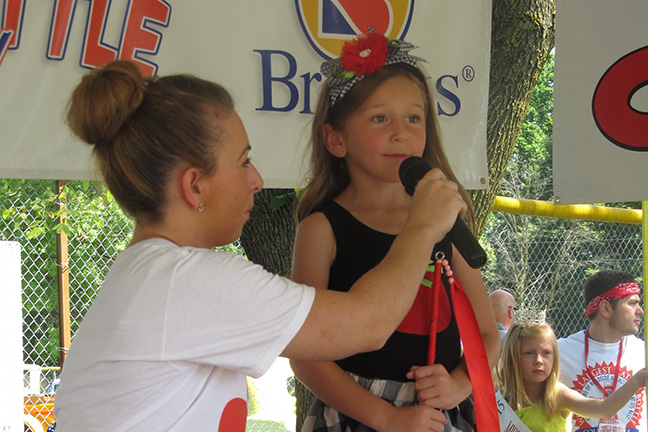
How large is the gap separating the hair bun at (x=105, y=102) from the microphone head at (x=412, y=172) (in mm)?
602

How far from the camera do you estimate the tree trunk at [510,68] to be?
298cm

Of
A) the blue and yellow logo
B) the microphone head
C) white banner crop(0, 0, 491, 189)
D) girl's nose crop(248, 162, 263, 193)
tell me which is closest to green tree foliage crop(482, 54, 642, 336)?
white banner crop(0, 0, 491, 189)

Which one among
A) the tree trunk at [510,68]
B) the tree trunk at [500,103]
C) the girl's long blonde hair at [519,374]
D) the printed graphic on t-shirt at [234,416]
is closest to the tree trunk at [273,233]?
the tree trunk at [500,103]

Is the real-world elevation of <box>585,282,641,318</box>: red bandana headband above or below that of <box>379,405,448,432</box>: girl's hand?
below

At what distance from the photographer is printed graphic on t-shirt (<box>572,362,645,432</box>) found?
3.88 m

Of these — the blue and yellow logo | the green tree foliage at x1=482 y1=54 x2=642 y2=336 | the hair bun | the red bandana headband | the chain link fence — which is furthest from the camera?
the green tree foliage at x1=482 y1=54 x2=642 y2=336

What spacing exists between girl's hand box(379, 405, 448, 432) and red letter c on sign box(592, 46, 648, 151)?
155cm

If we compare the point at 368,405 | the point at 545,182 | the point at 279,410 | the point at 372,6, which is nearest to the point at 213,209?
the point at 368,405

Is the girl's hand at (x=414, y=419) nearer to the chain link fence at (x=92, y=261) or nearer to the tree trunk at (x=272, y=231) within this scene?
the tree trunk at (x=272, y=231)

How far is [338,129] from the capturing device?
6.43ft

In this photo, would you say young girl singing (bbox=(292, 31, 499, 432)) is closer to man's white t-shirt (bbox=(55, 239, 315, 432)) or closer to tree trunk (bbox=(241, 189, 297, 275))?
man's white t-shirt (bbox=(55, 239, 315, 432))

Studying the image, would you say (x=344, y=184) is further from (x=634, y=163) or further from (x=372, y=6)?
(x=634, y=163)

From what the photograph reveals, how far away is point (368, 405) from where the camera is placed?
1646 mm

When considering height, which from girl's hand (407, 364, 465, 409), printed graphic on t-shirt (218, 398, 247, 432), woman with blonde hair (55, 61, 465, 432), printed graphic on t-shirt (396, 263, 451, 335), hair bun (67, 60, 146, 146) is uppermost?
hair bun (67, 60, 146, 146)
